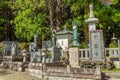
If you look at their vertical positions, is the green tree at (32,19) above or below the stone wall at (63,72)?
above

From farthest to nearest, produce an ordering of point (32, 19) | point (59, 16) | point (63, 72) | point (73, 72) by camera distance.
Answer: point (32, 19) < point (59, 16) < point (63, 72) < point (73, 72)

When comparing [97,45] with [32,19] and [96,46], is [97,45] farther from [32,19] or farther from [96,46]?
[32,19]

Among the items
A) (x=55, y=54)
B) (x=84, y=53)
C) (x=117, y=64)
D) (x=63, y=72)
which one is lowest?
(x=63, y=72)

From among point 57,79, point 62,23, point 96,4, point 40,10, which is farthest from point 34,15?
point 57,79

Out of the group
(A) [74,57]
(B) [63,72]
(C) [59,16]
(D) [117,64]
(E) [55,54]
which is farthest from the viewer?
(C) [59,16]

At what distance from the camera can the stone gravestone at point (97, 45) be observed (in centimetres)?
1662

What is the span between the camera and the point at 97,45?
16984 millimetres

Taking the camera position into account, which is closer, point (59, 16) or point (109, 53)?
point (109, 53)

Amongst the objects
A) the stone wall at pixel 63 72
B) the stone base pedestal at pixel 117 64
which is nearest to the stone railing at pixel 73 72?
the stone wall at pixel 63 72

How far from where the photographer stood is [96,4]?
2955cm

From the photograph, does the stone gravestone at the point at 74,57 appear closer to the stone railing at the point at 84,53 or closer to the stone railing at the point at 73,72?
the stone railing at the point at 73,72

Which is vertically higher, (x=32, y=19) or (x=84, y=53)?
(x=32, y=19)

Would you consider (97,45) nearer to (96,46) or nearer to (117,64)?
(96,46)

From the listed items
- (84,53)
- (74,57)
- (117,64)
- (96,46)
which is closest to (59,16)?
(84,53)
